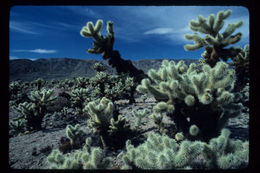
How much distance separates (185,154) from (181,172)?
25 cm

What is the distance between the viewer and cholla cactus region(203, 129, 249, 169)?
2275 millimetres

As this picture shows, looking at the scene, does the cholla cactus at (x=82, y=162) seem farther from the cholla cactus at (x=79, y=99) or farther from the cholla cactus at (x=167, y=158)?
the cholla cactus at (x=79, y=99)

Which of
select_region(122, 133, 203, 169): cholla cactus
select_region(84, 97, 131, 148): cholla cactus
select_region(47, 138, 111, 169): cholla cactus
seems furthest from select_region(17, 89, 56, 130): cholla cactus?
select_region(122, 133, 203, 169): cholla cactus

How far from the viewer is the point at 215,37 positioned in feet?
10.9

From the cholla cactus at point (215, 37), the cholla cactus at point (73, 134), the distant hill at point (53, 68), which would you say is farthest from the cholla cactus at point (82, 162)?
the distant hill at point (53, 68)

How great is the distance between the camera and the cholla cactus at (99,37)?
3.42m

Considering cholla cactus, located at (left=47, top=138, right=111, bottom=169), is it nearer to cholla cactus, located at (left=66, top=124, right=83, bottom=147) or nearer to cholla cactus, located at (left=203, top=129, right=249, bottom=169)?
cholla cactus, located at (left=66, top=124, right=83, bottom=147)

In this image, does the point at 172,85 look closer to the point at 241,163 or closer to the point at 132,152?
the point at 132,152

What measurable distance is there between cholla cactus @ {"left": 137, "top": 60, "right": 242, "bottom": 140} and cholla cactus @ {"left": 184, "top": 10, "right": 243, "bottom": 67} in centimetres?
62

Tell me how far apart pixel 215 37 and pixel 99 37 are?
253cm

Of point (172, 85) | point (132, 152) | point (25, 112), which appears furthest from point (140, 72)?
point (25, 112)

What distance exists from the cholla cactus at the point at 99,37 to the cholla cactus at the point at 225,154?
9.22ft

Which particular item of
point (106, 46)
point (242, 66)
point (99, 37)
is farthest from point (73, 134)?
point (242, 66)

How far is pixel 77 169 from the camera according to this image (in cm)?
230
